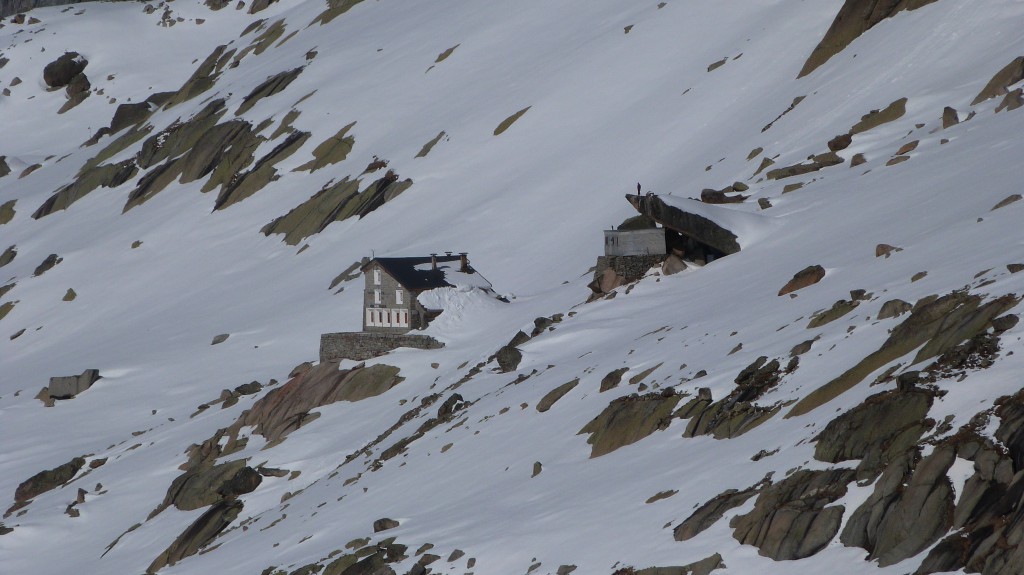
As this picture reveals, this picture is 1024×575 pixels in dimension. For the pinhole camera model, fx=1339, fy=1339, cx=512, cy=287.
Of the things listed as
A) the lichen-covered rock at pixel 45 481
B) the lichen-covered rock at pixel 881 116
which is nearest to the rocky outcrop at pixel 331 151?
the lichen-covered rock at pixel 45 481

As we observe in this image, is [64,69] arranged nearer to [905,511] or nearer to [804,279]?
[804,279]

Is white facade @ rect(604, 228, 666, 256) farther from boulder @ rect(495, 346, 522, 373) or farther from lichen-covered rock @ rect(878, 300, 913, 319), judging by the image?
lichen-covered rock @ rect(878, 300, 913, 319)

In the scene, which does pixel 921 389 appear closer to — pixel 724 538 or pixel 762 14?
pixel 724 538

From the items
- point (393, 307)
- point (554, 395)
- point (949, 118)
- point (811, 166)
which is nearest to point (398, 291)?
point (393, 307)

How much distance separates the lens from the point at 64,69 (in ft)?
425

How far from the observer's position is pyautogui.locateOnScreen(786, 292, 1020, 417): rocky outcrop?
22.9 metres

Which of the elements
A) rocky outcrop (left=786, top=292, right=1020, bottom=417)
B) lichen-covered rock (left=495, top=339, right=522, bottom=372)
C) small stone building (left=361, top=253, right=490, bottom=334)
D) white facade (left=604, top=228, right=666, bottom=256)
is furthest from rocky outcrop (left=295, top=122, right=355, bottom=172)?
rocky outcrop (left=786, top=292, right=1020, bottom=417)

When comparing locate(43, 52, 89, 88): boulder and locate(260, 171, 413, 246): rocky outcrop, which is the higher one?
locate(43, 52, 89, 88): boulder

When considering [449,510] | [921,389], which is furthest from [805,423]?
[449,510]

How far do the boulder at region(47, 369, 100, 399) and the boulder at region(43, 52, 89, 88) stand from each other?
69.2 m

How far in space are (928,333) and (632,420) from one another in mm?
7920

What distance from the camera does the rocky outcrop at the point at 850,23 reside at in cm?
6525

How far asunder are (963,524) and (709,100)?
53.9m

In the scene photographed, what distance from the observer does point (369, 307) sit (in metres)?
58.5
